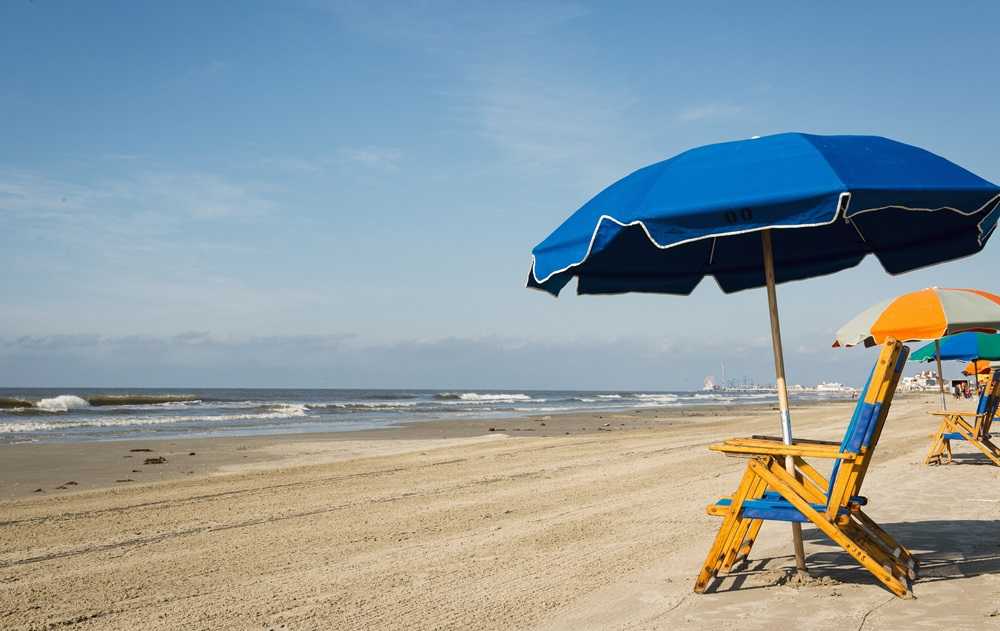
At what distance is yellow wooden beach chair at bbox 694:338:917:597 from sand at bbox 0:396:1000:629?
19cm

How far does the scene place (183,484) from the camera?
34.0 ft

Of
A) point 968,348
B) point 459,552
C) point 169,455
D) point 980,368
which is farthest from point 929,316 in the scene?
point 980,368

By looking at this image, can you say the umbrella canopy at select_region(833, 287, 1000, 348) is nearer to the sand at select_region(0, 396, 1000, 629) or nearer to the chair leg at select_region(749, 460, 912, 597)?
the sand at select_region(0, 396, 1000, 629)

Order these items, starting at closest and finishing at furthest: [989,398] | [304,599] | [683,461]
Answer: [304,599] < [989,398] < [683,461]

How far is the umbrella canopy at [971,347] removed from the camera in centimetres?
1366

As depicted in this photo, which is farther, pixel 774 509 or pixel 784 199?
pixel 774 509

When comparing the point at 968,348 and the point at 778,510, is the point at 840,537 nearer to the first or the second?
the point at 778,510

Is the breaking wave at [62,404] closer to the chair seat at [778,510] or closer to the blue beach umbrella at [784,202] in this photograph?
the blue beach umbrella at [784,202]

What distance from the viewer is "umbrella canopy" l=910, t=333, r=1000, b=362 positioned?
13.7m

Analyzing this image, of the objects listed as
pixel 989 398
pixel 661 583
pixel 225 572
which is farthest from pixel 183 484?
pixel 989 398

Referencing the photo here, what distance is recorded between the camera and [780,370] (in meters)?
4.92

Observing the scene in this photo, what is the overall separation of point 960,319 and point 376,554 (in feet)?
19.8

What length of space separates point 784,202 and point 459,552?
11.8 ft

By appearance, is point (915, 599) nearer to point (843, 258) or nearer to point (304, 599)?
point (843, 258)
